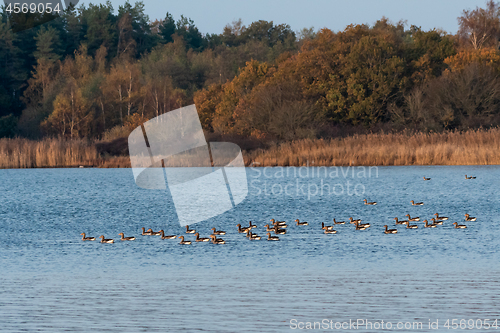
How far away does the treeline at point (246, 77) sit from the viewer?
52.8m

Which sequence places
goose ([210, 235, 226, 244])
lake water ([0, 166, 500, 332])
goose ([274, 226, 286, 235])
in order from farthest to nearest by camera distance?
goose ([274, 226, 286, 235]), goose ([210, 235, 226, 244]), lake water ([0, 166, 500, 332])

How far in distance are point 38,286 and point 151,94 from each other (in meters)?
63.7

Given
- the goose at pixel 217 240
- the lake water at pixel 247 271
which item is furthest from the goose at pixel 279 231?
the goose at pixel 217 240

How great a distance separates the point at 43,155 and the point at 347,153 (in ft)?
65.9

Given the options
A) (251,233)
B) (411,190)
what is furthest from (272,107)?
(251,233)

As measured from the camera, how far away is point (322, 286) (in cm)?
1157

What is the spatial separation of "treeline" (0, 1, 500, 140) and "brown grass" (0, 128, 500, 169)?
7.43 m

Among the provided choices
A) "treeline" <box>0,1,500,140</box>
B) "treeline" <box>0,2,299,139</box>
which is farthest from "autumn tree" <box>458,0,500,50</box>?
"treeline" <box>0,2,299,139</box>

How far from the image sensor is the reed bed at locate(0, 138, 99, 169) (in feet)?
138

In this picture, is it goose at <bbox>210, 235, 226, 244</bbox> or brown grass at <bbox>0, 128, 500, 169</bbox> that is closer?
goose at <bbox>210, 235, 226, 244</bbox>

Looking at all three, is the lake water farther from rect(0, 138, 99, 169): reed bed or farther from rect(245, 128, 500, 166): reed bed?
rect(0, 138, 99, 169): reed bed

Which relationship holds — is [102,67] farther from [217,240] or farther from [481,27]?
[217,240]

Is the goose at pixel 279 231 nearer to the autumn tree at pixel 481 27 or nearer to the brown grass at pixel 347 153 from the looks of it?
the brown grass at pixel 347 153

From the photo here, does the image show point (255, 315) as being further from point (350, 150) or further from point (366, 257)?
point (350, 150)
